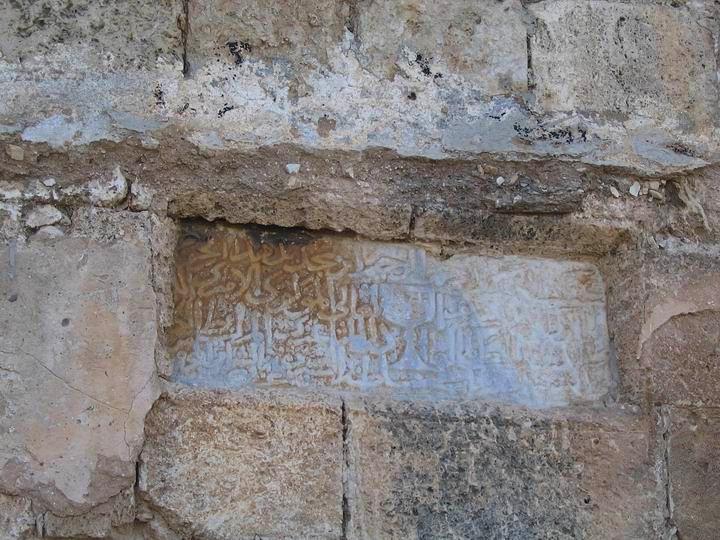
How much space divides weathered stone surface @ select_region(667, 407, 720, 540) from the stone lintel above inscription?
10.0 inches

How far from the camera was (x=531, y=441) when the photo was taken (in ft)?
9.20

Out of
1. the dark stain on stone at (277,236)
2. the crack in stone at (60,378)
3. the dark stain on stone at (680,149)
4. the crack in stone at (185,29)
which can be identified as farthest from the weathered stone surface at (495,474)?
the crack in stone at (185,29)

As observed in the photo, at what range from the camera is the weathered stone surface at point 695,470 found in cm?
281

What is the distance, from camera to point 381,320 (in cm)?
293

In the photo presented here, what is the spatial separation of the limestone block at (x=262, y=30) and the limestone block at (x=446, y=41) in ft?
0.37

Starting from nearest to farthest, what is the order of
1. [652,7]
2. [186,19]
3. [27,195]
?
[27,195]
[186,19]
[652,7]

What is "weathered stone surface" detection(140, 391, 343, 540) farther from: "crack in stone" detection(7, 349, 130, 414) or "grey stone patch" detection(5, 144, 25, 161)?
"grey stone patch" detection(5, 144, 25, 161)

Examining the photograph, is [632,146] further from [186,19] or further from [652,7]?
[186,19]

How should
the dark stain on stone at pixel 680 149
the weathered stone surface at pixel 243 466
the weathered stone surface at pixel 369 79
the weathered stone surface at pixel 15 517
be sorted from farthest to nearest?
the dark stain on stone at pixel 680 149 → the weathered stone surface at pixel 369 79 → the weathered stone surface at pixel 243 466 → the weathered stone surface at pixel 15 517

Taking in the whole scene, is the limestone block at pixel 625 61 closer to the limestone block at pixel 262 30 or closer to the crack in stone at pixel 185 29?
the limestone block at pixel 262 30

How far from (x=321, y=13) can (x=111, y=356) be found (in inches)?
44.0

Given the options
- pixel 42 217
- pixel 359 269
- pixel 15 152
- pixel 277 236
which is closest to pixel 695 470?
pixel 359 269

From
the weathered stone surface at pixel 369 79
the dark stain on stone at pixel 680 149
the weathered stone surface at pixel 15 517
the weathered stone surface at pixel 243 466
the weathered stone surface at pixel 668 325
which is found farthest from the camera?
the dark stain on stone at pixel 680 149

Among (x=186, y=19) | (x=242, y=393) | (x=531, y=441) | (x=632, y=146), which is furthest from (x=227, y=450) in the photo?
(x=632, y=146)
